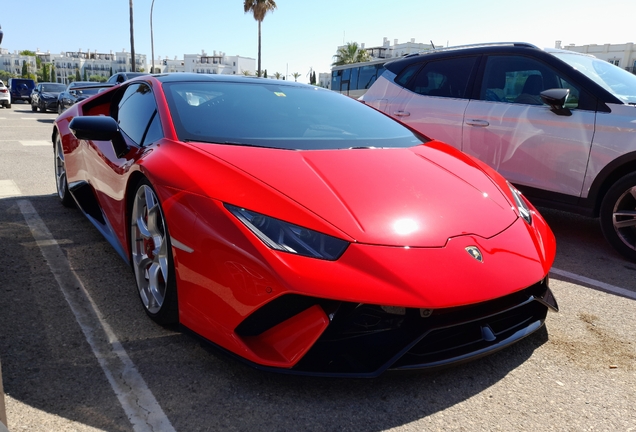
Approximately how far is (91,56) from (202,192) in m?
207

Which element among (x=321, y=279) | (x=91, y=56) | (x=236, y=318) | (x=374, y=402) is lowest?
(x=374, y=402)

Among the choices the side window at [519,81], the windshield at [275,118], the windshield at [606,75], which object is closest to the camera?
the windshield at [275,118]

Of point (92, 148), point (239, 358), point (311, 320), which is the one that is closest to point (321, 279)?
point (311, 320)

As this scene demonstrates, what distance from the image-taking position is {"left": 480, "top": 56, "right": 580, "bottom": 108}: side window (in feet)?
14.4

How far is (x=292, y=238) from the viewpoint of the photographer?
199 centimetres

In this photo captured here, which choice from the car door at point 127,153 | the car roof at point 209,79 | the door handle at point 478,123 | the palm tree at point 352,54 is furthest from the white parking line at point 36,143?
the palm tree at point 352,54

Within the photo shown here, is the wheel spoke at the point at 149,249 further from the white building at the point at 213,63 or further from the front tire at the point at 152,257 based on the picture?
the white building at the point at 213,63

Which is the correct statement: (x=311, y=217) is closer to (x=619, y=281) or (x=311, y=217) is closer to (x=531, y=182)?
(x=619, y=281)

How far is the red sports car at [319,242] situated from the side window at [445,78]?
7.32 feet

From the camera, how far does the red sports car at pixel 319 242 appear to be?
1.91m

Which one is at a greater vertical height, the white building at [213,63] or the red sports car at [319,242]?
the white building at [213,63]

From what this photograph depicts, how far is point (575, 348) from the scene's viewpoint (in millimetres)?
2516

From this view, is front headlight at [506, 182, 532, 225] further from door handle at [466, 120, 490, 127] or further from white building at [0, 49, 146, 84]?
white building at [0, 49, 146, 84]

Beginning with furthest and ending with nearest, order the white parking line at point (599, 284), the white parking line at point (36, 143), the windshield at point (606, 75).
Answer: the white parking line at point (36, 143) < the windshield at point (606, 75) < the white parking line at point (599, 284)
